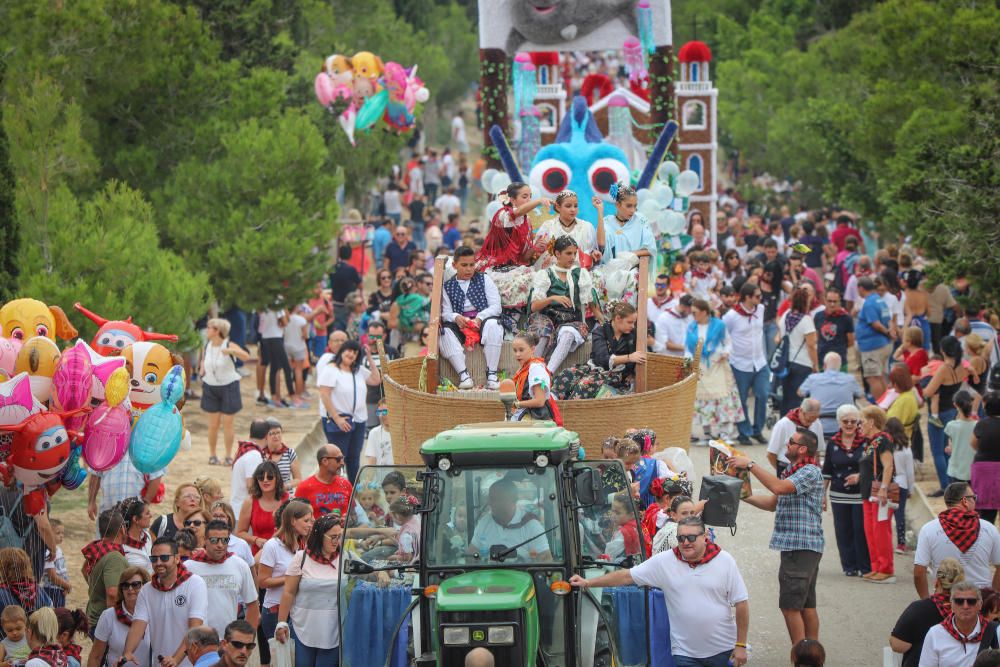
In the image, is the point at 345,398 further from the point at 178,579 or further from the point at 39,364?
the point at 178,579

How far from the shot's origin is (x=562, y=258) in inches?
527

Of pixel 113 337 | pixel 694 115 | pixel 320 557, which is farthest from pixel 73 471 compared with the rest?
pixel 694 115

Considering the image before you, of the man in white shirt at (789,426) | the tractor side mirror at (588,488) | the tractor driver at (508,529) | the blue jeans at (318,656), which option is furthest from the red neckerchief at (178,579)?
the man in white shirt at (789,426)

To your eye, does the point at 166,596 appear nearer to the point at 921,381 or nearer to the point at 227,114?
the point at 921,381

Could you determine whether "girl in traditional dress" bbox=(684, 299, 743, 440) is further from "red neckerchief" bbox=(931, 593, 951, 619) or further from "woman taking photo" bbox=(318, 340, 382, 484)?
"red neckerchief" bbox=(931, 593, 951, 619)

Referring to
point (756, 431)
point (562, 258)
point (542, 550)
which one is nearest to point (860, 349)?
point (756, 431)

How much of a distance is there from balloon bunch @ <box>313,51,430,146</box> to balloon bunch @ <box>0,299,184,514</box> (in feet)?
55.7

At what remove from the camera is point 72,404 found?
1086 cm

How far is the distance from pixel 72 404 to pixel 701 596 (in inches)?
184

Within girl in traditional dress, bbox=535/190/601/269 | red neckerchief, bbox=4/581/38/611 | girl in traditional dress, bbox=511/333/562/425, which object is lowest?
red neckerchief, bbox=4/581/38/611

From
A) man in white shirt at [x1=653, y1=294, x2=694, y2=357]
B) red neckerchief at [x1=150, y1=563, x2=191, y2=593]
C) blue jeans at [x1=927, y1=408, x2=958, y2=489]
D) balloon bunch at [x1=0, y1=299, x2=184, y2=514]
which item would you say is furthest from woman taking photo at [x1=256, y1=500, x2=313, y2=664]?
man in white shirt at [x1=653, y1=294, x2=694, y2=357]

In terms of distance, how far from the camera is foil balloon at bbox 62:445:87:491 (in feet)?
36.7

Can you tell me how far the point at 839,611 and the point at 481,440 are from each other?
16.9ft

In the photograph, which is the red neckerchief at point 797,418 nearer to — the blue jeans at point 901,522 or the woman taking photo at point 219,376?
the blue jeans at point 901,522
